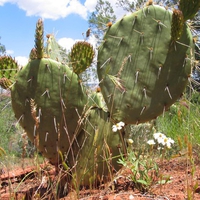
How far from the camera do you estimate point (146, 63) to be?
6.78ft

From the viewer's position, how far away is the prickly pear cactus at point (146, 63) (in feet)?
6.61

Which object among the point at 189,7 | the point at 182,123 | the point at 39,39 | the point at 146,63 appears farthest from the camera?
the point at 182,123

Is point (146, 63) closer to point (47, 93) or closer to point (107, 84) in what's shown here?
point (107, 84)

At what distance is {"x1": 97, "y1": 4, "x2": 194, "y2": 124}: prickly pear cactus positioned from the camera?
2014mm

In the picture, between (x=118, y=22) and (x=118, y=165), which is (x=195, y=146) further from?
(x=118, y=22)

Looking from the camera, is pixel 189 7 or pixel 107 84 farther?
pixel 107 84

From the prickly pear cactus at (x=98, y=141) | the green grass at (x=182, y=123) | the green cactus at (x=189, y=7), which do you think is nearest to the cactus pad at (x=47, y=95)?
the prickly pear cactus at (x=98, y=141)

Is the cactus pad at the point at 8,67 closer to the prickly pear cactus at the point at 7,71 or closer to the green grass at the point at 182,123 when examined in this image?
the prickly pear cactus at the point at 7,71

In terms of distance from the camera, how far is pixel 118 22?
2.14 m

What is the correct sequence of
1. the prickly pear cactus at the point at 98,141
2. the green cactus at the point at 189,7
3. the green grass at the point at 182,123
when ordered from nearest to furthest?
1. the green cactus at the point at 189,7
2. the prickly pear cactus at the point at 98,141
3. the green grass at the point at 182,123

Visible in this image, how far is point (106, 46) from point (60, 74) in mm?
Result: 367

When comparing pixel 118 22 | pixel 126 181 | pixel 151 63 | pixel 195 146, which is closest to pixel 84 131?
pixel 126 181

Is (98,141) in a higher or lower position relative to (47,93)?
lower

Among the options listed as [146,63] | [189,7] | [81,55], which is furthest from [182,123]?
[81,55]
